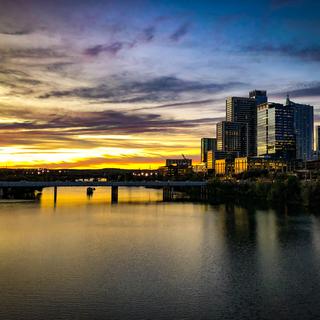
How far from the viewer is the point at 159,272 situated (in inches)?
1207

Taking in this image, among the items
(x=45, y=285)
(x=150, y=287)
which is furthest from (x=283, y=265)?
(x=45, y=285)

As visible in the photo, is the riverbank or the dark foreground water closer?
the dark foreground water

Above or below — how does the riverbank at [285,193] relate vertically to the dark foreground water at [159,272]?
above

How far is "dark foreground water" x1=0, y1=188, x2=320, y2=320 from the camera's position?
23484mm

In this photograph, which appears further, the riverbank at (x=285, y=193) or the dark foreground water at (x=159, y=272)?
the riverbank at (x=285, y=193)

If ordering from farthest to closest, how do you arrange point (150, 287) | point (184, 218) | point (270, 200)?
point (270, 200)
point (184, 218)
point (150, 287)

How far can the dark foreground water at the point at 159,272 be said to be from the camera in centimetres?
2348

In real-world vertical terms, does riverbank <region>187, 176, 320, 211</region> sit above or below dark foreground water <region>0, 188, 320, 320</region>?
above

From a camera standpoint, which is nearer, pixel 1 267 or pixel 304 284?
pixel 304 284

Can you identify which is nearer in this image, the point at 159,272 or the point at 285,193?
the point at 159,272

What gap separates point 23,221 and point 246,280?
39086mm

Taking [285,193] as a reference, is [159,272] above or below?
below

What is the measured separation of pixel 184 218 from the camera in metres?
66.1

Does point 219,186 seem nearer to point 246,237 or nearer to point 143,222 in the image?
point 143,222
